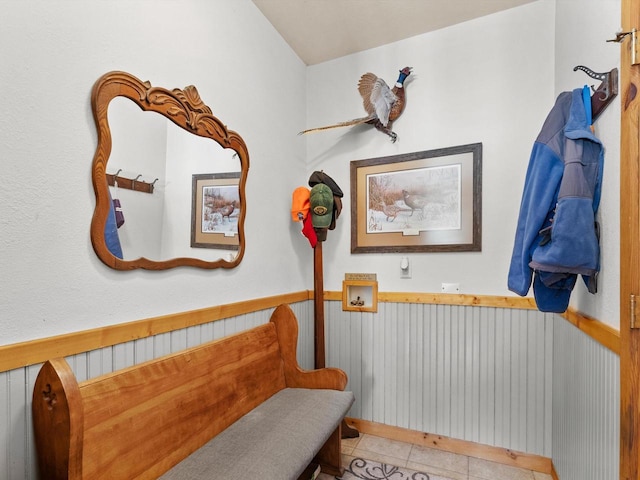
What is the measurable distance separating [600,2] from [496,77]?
0.85 m

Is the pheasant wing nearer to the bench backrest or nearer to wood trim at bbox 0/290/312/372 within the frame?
wood trim at bbox 0/290/312/372

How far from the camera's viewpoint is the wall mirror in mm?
1244

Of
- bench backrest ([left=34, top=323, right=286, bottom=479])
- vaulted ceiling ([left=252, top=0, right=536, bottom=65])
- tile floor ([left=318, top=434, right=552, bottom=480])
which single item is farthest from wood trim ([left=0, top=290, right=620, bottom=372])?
vaulted ceiling ([left=252, top=0, right=536, bottom=65])

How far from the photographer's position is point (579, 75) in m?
1.59

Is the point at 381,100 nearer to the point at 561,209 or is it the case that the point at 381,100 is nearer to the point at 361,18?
the point at 361,18

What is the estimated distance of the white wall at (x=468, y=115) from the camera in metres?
2.10

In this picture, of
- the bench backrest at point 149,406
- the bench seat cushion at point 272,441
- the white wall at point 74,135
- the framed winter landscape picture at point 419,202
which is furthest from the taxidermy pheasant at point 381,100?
the bench seat cushion at point 272,441

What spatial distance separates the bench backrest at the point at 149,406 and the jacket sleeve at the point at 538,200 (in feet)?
4.57

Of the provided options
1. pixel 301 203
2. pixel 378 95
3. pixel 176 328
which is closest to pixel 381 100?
pixel 378 95

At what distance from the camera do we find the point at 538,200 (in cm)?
137

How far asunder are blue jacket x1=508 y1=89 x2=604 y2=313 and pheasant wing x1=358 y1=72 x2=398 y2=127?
3.80 ft

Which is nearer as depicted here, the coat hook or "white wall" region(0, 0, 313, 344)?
"white wall" region(0, 0, 313, 344)

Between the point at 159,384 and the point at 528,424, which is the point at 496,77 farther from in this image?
the point at 159,384

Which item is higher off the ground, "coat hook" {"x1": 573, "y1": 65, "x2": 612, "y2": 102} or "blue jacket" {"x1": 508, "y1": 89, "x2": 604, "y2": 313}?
"coat hook" {"x1": 573, "y1": 65, "x2": 612, "y2": 102}
